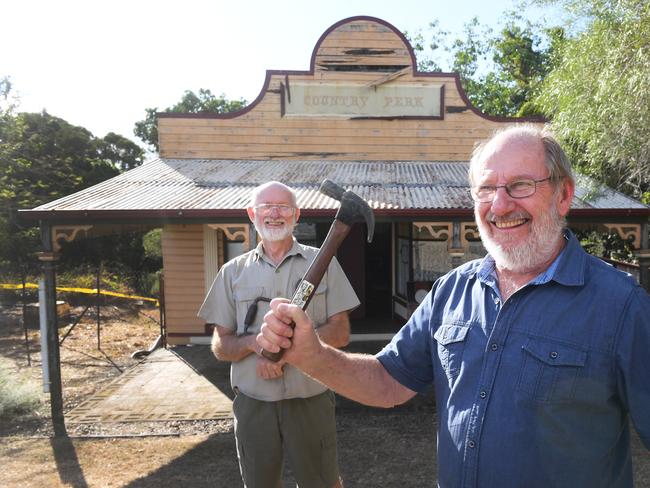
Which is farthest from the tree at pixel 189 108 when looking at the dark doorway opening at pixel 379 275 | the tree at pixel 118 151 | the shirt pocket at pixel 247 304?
the shirt pocket at pixel 247 304

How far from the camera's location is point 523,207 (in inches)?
63.4

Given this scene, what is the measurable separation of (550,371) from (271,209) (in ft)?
5.86

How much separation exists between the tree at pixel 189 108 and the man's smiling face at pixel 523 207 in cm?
3961

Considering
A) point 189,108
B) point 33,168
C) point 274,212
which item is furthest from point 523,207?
point 189,108

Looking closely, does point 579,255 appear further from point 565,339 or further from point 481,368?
point 481,368

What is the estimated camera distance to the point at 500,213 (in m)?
1.64

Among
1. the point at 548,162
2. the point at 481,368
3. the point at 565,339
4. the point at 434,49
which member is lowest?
the point at 481,368

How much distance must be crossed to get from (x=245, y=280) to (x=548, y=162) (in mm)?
1810

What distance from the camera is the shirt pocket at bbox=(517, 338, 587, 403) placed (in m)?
1.40

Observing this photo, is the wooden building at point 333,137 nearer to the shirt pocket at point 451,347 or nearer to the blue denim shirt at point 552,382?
the shirt pocket at point 451,347

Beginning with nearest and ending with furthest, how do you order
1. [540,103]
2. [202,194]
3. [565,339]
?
[565,339] → [202,194] → [540,103]

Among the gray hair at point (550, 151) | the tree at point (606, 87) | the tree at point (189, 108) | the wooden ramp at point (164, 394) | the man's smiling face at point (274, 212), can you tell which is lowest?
the wooden ramp at point (164, 394)

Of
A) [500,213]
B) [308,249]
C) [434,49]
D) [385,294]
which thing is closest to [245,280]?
[308,249]

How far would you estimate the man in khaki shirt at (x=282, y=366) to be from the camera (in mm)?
2777
